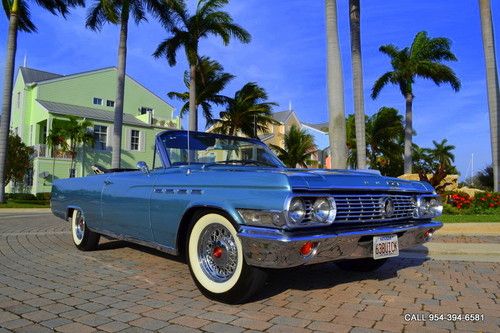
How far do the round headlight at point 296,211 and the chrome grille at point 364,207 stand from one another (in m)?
0.05

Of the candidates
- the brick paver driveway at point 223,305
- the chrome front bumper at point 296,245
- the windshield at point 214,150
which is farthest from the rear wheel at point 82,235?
the chrome front bumper at point 296,245

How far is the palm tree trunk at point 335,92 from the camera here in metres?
12.7

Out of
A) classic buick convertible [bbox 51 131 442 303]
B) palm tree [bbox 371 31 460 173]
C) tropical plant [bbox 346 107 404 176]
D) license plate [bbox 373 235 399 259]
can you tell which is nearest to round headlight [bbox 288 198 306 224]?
classic buick convertible [bbox 51 131 442 303]

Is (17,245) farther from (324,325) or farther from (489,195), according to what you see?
(489,195)

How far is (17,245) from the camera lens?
7164mm

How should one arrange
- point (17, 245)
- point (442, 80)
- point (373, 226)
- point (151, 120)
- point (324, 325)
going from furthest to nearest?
point (151, 120), point (442, 80), point (17, 245), point (373, 226), point (324, 325)

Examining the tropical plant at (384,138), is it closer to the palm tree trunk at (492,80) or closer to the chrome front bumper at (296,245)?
the palm tree trunk at (492,80)

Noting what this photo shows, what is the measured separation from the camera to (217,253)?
392 centimetres

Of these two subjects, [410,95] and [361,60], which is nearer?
[361,60]

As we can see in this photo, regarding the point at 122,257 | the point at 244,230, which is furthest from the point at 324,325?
the point at 122,257

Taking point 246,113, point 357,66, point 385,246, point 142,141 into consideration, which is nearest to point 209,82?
point 246,113

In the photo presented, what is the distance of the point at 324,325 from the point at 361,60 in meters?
13.9

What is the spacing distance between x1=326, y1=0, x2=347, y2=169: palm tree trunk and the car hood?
332 inches

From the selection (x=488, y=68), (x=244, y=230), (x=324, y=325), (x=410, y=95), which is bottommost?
(x=324, y=325)
